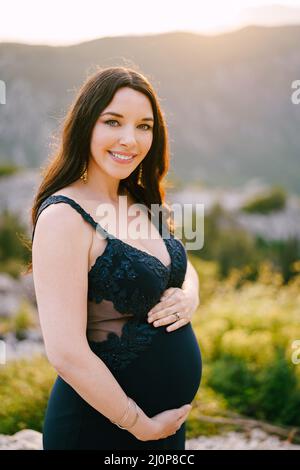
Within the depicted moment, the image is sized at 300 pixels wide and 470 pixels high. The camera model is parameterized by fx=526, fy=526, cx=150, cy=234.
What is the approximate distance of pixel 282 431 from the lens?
370 centimetres

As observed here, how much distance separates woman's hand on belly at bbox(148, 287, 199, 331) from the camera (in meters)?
1.95

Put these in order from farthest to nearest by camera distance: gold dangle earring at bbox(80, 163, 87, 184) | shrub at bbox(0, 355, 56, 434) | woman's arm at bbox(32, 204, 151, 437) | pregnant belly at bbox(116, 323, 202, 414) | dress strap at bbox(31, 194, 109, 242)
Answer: shrub at bbox(0, 355, 56, 434) < gold dangle earring at bbox(80, 163, 87, 184) < pregnant belly at bbox(116, 323, 202, 414) < dress strap at bbox(31, 194, 109, 242) < woman's arm at bbox(32, 204, 151, 437)

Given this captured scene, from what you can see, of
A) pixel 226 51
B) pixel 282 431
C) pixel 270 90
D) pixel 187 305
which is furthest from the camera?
pixel 270 90

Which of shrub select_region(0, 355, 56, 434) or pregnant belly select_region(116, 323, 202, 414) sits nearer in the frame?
pregnant belly select_region(116, 323, 202, 414)

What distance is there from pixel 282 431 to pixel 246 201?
571 inches

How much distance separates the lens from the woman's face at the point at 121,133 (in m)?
1.93

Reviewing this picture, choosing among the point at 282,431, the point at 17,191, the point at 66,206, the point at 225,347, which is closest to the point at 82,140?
the point at 66,206

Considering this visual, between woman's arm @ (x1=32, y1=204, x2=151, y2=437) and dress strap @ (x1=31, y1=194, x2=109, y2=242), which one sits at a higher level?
dress strap @ (x1=31, y1=194, x2=109, y2=242)

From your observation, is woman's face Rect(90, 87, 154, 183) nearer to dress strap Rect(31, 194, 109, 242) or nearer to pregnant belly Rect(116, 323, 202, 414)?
dress strap Rect(31, 194, 109, 242)

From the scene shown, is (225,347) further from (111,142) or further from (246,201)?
(246,201)

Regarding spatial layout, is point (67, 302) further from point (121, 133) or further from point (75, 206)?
point (121, 133)

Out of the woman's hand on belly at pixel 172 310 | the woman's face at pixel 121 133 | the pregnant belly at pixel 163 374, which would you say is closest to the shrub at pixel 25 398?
the pregnant belly at pixel 163 374

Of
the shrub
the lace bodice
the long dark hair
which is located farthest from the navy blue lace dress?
the shrub

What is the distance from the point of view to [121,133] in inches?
76.2
